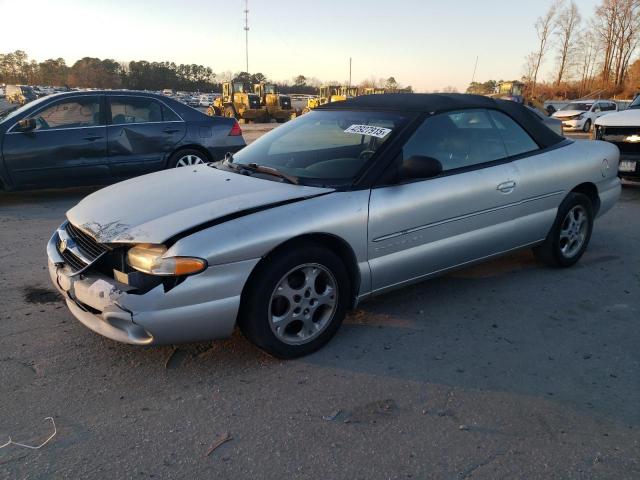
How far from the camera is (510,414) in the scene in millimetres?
2660

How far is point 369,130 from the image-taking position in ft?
12.5

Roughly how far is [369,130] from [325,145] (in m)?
0.48

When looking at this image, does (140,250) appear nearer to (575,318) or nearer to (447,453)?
(447,453)

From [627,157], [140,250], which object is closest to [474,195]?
[140,250]

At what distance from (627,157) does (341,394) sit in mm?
7526

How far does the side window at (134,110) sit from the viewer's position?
7598 mm

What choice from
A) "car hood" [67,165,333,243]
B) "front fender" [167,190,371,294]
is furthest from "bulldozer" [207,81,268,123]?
"front fender" [167,190,371,294]

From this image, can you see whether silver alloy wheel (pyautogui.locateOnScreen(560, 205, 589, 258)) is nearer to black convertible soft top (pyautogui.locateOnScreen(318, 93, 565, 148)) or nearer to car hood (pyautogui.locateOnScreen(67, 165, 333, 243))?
black convertible soft top (pyautogui.locateOnScreen(318, 93, 565, 148))

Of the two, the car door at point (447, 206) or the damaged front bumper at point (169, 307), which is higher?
the car door at point (447, 206)

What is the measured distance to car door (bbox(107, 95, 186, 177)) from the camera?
7.56 m

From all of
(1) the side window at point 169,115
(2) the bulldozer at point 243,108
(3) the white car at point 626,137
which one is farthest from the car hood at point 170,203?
(2) the bulldozer at point 243,108

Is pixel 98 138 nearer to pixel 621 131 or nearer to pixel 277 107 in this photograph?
pixel 621 131

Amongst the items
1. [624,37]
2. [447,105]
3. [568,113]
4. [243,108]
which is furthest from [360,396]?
[624,37]

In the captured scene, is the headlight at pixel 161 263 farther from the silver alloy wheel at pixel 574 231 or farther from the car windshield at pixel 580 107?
the car windshield at pixel 580 107
